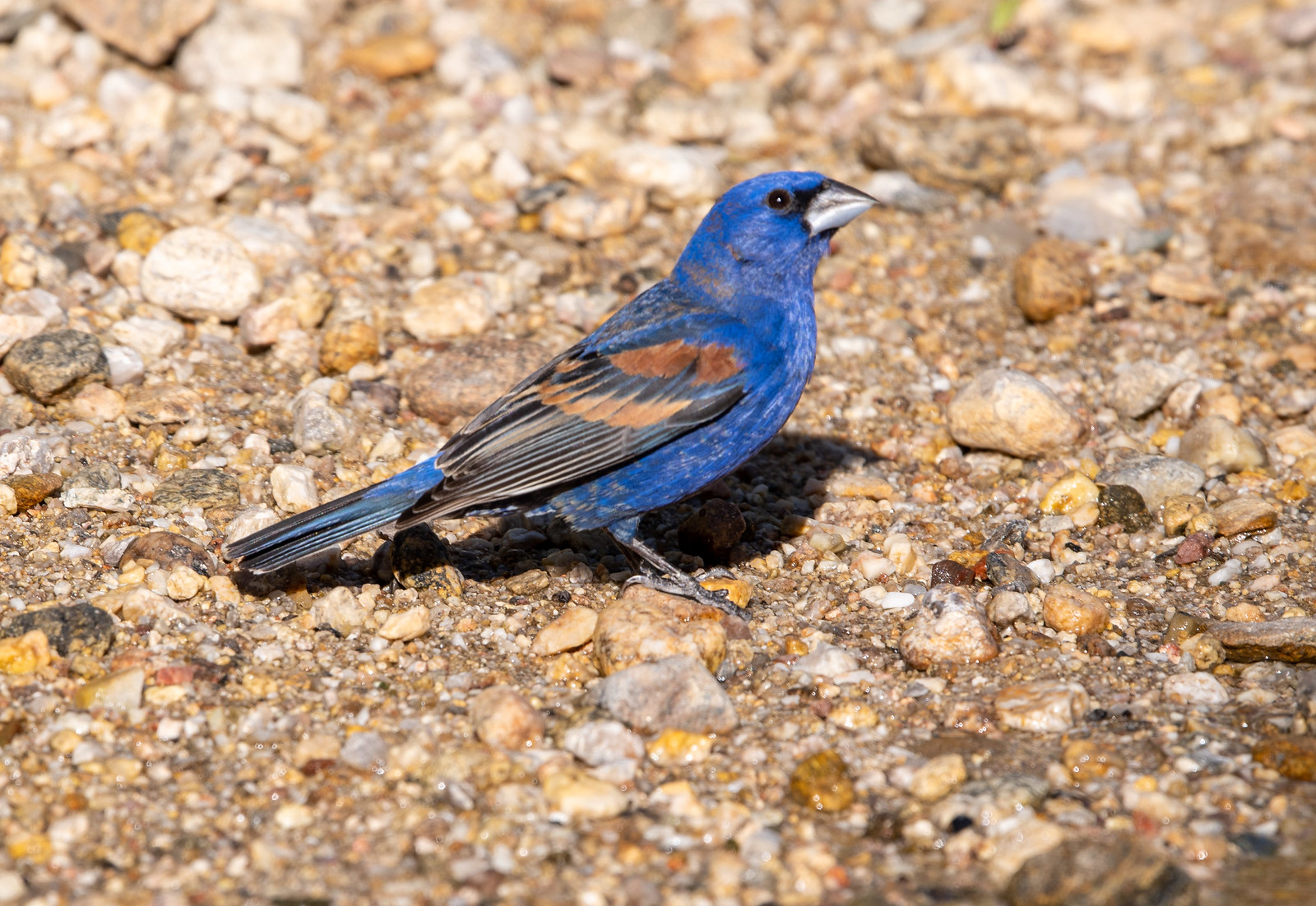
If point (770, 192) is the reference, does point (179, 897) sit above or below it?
below

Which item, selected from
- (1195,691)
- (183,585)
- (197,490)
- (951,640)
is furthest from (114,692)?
(1195,691)

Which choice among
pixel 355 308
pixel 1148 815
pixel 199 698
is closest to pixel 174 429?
pixel 355 308

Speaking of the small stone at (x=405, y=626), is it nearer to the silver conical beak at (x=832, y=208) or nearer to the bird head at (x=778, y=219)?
the bird head at (x=778, y=219)

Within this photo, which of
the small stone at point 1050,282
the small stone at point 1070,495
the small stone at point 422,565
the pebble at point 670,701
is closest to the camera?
the pebble at point 670,701

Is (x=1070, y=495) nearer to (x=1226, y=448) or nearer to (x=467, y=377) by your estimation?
(x=1226, y=448)

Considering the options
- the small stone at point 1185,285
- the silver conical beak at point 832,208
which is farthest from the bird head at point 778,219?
the small stone at point 1185,285

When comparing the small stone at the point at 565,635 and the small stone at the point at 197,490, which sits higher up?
the small stone at the point at 197,490

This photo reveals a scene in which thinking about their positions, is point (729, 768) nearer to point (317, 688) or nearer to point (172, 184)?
point (317, 688)
